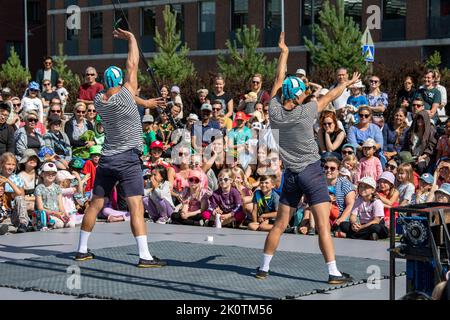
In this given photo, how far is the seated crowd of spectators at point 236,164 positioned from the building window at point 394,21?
2270 cm

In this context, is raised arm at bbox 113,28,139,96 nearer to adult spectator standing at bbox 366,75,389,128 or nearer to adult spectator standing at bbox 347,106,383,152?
adult spectator standing at bbox 347,106,383,152

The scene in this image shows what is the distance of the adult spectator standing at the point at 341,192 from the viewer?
1379 cm

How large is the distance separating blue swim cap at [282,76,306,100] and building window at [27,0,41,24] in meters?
59.7

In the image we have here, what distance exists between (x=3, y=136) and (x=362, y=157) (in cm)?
649

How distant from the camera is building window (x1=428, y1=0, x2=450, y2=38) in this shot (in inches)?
1592

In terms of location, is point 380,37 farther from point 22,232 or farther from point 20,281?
point 20,281

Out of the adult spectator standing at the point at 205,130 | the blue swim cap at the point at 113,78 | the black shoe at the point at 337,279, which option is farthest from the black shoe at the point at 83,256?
the adult spectator standing at the point at 205,130

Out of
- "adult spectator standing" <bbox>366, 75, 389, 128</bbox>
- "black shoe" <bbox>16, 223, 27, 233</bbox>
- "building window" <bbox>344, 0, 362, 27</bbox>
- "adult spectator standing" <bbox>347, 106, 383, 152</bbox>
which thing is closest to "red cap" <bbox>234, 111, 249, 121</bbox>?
"adult spectator standing" <bbox>366, 75, 389, 128</bbox>

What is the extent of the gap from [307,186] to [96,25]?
50217mm

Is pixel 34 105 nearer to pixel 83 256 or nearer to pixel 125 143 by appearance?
pixel 83 256

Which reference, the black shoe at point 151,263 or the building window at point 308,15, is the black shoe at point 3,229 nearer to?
the black shoe at point 151,263
